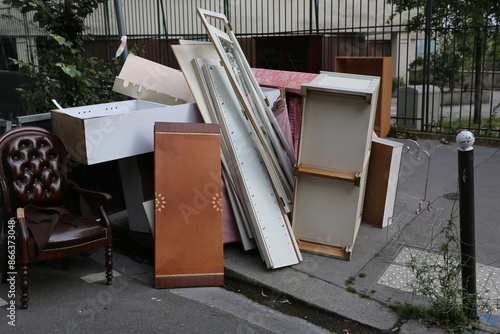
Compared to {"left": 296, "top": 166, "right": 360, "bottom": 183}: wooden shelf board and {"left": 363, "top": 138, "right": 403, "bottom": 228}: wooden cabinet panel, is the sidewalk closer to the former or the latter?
{"left": 363, "top": 138, "right": 403, "bottom": 228}: wooden cabinet panel

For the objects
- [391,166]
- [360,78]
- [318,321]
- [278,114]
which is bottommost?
[318,321]

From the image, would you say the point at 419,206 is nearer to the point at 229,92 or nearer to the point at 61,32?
the point at 229,92

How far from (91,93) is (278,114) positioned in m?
2.60

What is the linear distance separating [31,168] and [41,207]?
347 millimetres

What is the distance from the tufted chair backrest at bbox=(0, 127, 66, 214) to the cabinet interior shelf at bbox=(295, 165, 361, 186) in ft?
6.98

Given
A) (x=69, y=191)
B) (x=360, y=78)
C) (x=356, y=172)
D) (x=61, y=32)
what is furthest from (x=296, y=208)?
(x=61, y=32)

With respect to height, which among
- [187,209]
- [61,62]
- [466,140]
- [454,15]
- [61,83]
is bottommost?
[187,209]

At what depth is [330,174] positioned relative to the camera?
15.7ft

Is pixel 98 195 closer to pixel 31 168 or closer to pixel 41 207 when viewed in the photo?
pixel 41 207

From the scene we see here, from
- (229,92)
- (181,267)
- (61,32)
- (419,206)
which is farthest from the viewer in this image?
(61,32)

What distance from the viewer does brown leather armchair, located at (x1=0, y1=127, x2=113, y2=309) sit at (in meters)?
4.24

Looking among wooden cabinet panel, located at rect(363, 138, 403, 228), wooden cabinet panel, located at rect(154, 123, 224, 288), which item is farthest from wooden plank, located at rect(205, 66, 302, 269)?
wooden cabinet panel, located at rect(363, 138, 403, 228)

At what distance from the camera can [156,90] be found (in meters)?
6.32

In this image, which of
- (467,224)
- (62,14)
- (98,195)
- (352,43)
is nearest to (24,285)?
(98,195)
